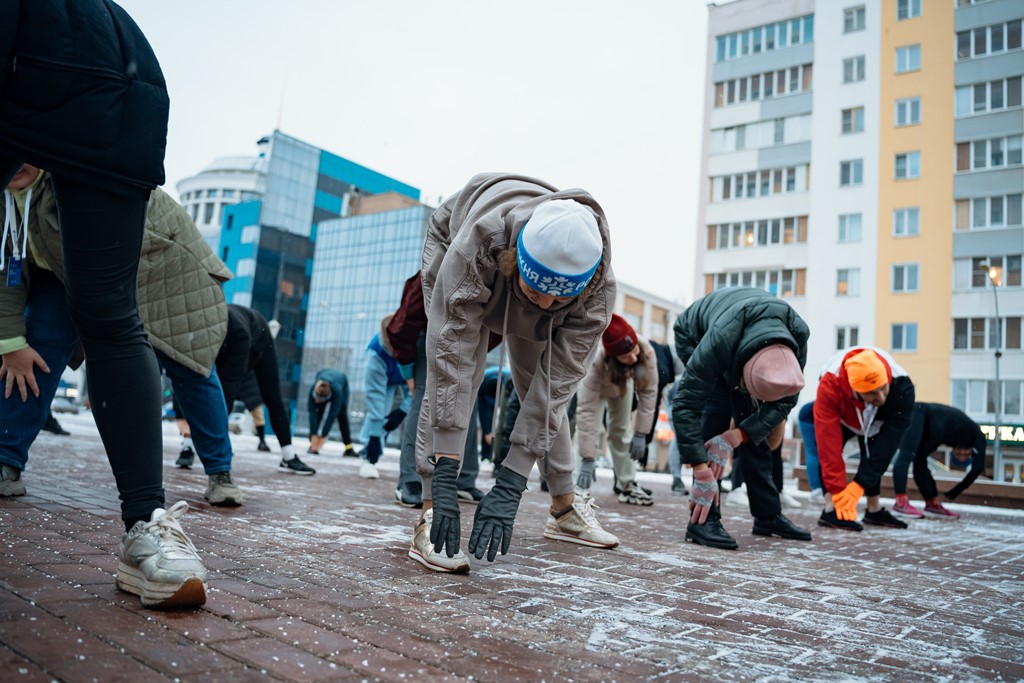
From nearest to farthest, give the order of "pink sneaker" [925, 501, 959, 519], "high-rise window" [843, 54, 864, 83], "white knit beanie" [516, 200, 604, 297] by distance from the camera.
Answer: "white knit beanie" [516, 200, 604, 297] → "pink sneaker" [925, 501, 959, 519] → "high-rise window" [843, 54, 864, 83]

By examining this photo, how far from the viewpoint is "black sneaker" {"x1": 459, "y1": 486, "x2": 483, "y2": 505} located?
6.07 meters

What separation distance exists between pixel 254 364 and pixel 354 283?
6944 centimetres

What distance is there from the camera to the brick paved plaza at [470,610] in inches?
72.1

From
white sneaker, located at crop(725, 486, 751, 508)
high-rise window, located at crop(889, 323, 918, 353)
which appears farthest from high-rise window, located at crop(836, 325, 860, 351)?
white sneaker, located at crop(725, 486, 751, 508)

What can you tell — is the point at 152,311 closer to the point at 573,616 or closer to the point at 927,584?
the point at 573,616

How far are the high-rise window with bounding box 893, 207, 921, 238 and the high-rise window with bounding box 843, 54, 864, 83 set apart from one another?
7142mm

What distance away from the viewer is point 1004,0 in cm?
3534

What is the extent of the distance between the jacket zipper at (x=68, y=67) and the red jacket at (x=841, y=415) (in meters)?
5.96

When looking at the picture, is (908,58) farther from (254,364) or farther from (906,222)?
(254,364)

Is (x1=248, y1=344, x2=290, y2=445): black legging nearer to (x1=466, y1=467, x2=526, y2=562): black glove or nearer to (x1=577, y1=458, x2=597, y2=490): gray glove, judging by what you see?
(x1=577, y1=458, x2=597, y2=490): gray glove

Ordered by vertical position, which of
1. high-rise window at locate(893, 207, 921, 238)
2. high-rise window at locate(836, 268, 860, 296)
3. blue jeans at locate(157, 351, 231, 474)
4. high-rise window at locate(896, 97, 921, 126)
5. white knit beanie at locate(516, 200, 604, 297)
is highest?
high-rise window at locate(896, 97, 921, 126)

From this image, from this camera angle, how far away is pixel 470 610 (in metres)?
2.47

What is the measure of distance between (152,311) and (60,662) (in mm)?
2755

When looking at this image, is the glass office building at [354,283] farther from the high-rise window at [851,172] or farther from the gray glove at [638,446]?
the gray glove at [638,446]
